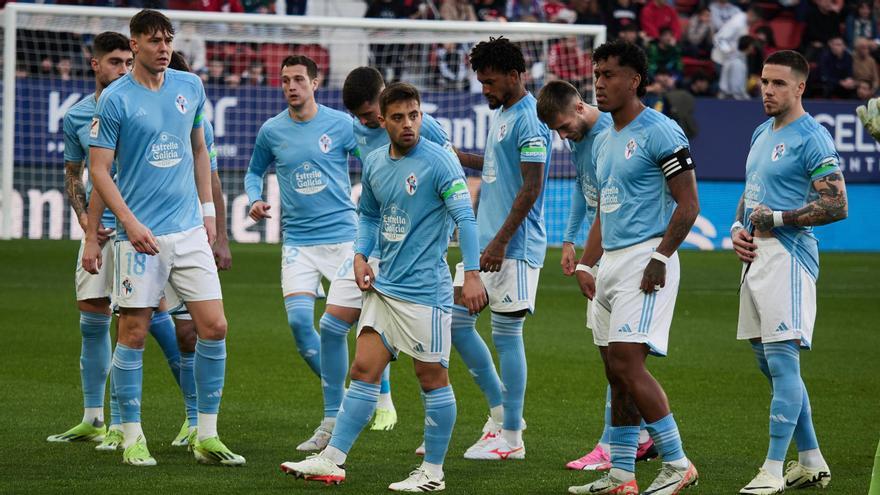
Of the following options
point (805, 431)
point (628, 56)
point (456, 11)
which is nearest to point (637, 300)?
point (628, 56)

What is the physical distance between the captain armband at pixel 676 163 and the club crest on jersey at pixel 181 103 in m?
2.50

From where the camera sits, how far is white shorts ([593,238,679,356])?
5797 mm

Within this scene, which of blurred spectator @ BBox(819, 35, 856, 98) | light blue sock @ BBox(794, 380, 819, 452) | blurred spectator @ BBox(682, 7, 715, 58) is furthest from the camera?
blurred spectator @ BBox(682, 7, 715, 58)

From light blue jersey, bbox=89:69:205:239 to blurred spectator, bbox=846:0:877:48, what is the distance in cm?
1918

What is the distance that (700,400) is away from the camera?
8.95 meters

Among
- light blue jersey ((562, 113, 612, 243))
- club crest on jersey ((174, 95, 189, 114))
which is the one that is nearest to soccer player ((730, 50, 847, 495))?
light blue jersey ((562, 113, 612, 243))

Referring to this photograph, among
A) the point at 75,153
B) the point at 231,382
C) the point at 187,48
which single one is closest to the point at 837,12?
the point at 187,48

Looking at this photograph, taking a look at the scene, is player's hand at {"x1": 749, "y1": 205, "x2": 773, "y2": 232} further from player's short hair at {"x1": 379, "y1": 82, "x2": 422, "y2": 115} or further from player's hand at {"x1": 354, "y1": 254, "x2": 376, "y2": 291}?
player's hand at {"x1": 354, "y1": 254, "x2": 376, "y2": 291}

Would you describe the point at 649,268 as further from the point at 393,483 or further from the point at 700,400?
the point at 700,400

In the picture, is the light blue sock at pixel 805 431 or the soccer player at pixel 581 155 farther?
the soccer player at pixel 581 155

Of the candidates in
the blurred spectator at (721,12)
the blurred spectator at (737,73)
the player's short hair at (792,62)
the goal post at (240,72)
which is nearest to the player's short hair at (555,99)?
the player's short hair at (792,62)

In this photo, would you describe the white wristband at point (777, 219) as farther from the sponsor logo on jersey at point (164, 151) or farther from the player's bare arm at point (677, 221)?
the sponsor logo on jersey at point (164, 151)

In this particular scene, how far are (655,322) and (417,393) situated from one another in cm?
364

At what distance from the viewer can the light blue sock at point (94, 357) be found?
24.3 feet
